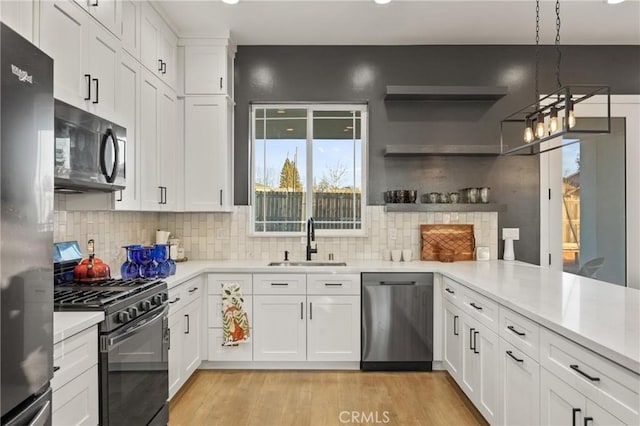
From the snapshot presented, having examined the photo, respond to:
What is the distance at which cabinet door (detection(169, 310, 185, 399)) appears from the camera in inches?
113

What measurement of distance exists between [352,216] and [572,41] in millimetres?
2682

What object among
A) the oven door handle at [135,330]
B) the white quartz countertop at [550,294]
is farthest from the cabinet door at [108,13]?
the oven door handle at [135,330]

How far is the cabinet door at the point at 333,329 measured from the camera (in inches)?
143

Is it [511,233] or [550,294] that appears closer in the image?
[550,294]

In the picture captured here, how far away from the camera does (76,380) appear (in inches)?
67.7

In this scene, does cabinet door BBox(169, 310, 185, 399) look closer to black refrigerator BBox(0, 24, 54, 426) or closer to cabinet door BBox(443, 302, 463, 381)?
black refrigerator BBox(0, 24, 54, 426)

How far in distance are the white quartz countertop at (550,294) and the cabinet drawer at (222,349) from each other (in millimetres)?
535

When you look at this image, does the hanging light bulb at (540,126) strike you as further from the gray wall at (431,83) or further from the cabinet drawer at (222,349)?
the cabinet drawer at (222,349)

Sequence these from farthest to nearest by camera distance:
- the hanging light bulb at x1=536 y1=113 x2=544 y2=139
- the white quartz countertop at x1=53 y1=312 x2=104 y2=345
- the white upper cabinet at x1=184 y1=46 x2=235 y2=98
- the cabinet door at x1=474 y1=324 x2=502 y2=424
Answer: the white upper cabinet at x1=184 y1=46 x2=235 y2=98, the hanging light bulb at x1=536 y1=113 x2=544 y2=139, the cabinet door at x1=474 y1=324 x2=502 y2=424, the white quartz countertop at x1=53 y1=312 x2=104 y2=345

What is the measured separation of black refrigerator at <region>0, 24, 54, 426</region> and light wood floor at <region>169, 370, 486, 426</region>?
5.74 ft

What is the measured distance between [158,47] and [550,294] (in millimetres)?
3288

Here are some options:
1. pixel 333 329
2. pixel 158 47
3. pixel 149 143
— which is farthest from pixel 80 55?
pixel 333 329

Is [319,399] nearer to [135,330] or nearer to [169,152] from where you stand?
[135,330]

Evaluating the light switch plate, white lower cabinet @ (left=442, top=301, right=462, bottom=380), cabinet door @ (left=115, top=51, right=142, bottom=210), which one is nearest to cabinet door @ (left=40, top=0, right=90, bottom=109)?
cabinet door @ (left=115, top=51, right=142, bottom=210)
